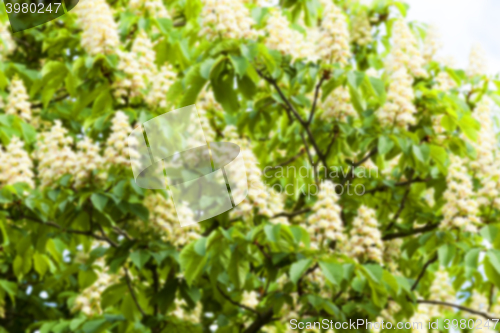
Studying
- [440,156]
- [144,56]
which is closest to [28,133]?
[144,56]

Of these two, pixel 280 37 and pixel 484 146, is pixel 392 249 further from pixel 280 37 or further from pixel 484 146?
pixel 280 37

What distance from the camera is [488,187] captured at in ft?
13.4

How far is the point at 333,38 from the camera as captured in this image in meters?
4.11

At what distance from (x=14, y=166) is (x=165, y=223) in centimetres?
106

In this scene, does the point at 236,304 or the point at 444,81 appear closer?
the point at 236,304

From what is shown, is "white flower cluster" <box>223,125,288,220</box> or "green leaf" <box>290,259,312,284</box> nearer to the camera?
"green leaf" <box>290,259,312,284</box>

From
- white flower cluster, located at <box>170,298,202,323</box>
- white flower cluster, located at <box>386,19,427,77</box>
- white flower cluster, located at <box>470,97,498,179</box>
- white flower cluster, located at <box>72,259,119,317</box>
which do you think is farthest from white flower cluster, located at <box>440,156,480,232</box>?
white flower cluster, located at <box>72,259,119,317</box>

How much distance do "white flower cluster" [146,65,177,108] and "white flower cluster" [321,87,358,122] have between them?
114cm

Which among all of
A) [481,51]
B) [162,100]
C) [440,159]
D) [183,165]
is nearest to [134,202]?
[162,100]

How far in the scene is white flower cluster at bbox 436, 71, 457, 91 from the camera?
4668mm

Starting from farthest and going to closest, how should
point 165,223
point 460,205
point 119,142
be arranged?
point 165,223, point 460,205, point 119,142

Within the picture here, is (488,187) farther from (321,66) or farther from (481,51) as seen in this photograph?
(481,51)

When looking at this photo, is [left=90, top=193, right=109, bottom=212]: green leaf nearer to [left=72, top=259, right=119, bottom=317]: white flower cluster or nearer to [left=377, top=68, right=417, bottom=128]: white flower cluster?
[left=72, top=259, right=119, bottom=317]: white flower cluster

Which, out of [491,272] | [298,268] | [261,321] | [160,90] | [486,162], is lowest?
[261,321]
